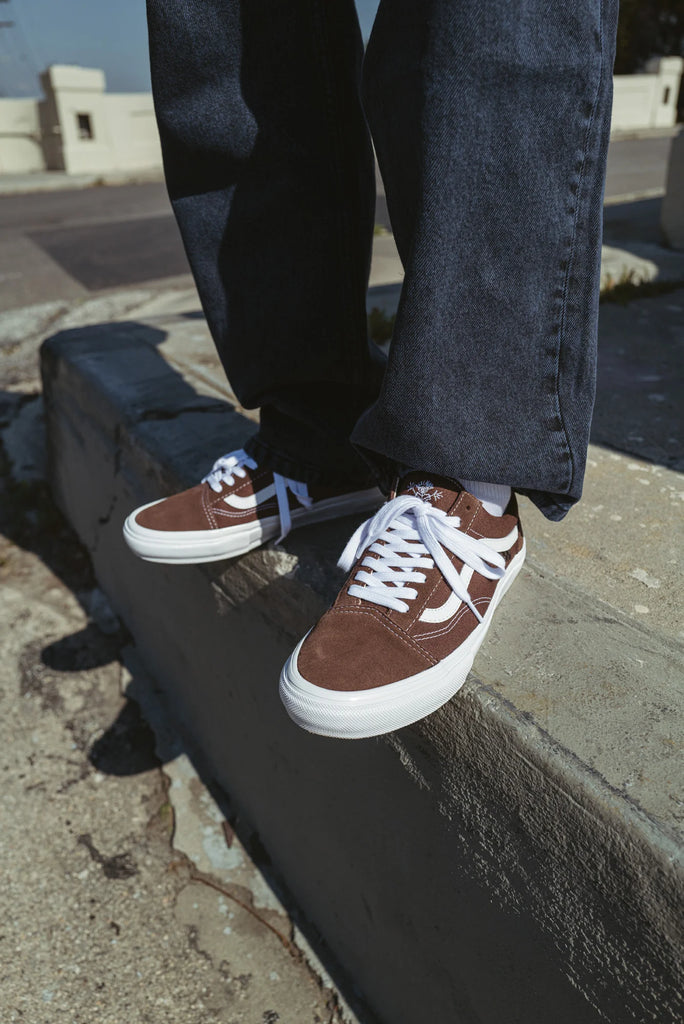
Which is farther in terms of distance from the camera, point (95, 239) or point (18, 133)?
point (18, 133)

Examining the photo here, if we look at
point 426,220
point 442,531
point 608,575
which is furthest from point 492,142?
point 608,575

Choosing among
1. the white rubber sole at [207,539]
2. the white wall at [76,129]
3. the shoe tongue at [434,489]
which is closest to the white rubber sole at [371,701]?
the shoe tongue at [434,489]

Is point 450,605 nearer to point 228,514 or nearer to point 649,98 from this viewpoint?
point 228,514

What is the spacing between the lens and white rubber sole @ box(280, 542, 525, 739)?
0.80 metres

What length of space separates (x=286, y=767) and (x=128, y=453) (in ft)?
2.65

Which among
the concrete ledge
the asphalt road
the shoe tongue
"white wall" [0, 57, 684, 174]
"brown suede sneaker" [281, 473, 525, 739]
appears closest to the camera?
the concrete ledge

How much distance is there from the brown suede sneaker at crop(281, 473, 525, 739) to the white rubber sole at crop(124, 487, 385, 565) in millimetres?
242

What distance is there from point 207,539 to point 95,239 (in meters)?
6.95

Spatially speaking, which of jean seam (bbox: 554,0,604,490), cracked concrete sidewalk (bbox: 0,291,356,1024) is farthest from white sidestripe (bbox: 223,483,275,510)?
cracked concrete sidewalk (bbox: 0,291,356,1024)

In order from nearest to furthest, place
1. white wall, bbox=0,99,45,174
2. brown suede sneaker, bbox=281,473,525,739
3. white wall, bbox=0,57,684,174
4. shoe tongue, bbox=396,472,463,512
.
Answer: brown suede sneaker, bbox=281,473,525,739
shoe tongue, bbox=396,472,463,512
white wall, bbox=0,57,684,174
white wall, bbox=0,99,45,174

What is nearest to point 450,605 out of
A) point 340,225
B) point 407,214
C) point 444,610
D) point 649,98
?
point 444,610

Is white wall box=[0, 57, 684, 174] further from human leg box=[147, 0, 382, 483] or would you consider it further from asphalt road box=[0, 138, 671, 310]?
human leg box=[147, 0, 382, 483]

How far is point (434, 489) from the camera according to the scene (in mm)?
966

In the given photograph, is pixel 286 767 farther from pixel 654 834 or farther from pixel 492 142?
pixel 492 142
